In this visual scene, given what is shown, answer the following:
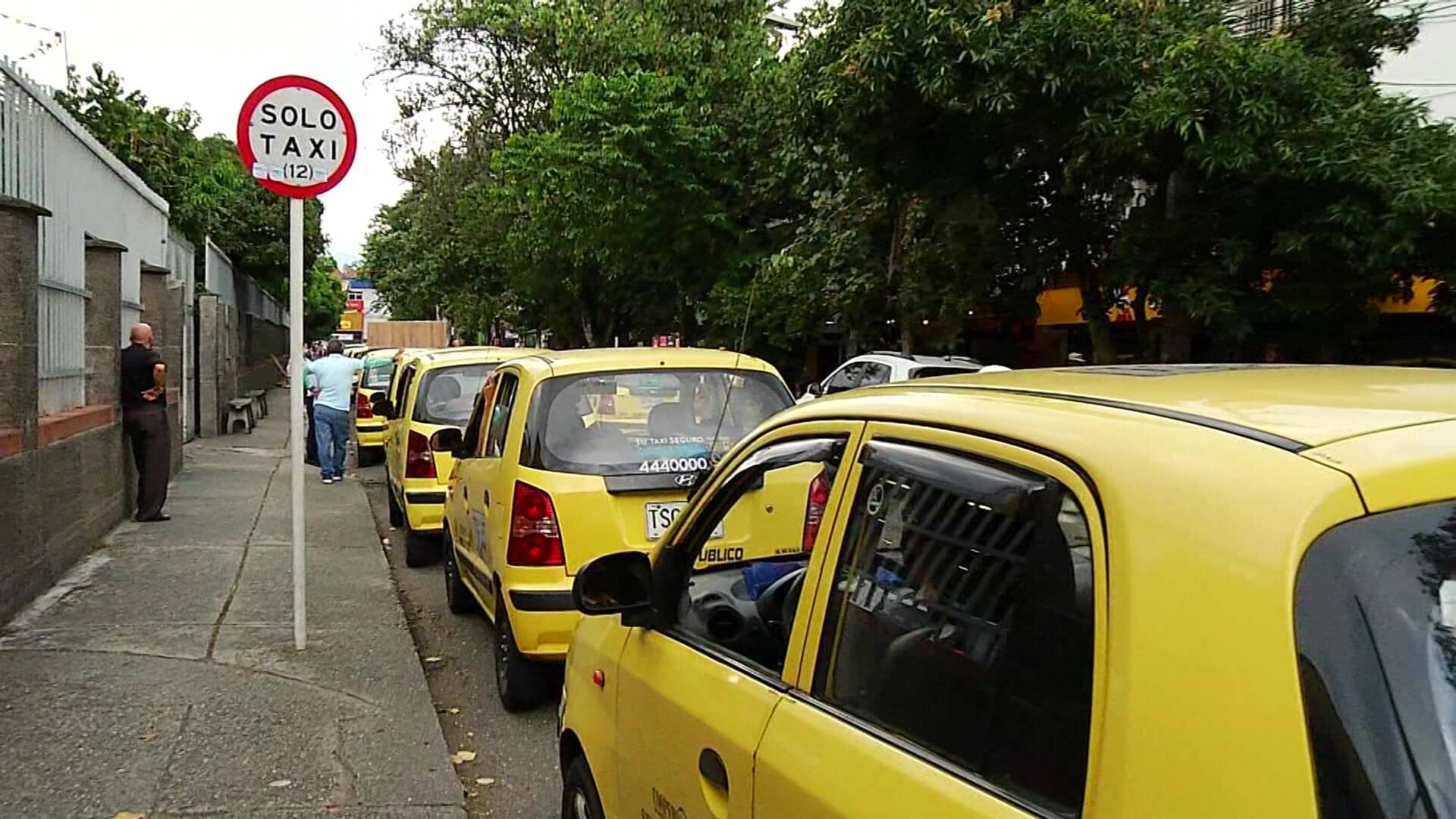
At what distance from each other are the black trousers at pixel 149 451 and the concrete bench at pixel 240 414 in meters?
11.9

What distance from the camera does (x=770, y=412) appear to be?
6.20 metres

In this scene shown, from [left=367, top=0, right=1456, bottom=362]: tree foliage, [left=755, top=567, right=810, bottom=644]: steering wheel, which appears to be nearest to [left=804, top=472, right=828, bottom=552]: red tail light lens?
[left=755, top=567, right=810, bottom=644]: steering wheel

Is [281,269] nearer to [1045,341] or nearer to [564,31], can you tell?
[564,31]

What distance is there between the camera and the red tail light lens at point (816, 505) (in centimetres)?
258

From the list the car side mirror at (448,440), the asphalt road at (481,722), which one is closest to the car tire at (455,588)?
the asphalt road at (481,722)

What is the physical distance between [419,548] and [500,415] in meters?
3.57

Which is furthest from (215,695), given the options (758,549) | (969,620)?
(969,620)

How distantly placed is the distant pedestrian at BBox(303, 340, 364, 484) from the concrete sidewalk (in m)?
4.99

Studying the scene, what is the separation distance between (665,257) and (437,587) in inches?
584

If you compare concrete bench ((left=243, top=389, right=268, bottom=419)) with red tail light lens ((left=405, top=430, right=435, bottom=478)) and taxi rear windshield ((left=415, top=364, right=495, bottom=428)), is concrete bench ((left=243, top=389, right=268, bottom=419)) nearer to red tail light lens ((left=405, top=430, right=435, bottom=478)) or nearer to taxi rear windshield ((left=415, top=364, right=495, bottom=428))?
taxi rear windshield ((left=415, top=364, right=495, bottom=428))

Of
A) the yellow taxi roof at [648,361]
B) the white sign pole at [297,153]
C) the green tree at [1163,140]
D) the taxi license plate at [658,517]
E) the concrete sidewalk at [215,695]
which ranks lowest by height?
the concrete sidewalk at [215,695]

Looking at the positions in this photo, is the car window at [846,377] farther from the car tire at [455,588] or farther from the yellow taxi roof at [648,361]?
the yellow taxi roof at [648,361]

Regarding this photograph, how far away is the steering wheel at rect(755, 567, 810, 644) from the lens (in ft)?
9.42

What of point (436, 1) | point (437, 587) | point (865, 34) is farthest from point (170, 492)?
point (436, 1)
